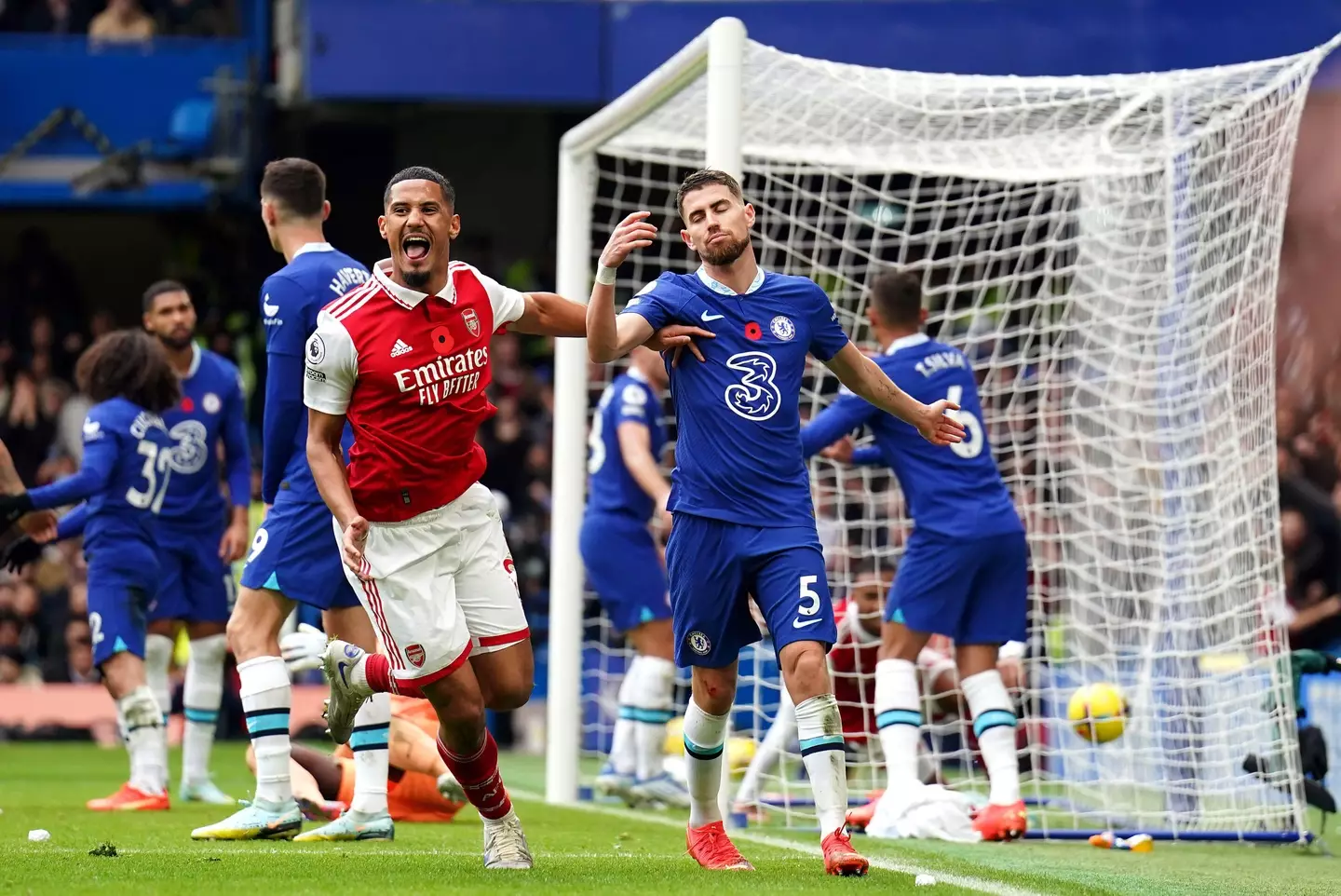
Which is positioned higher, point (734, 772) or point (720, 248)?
point (720, 248)

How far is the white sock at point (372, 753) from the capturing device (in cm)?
719

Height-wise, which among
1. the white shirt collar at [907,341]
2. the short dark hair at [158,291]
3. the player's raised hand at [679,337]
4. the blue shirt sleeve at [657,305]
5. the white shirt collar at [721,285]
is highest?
the short dark hair at [158,291]

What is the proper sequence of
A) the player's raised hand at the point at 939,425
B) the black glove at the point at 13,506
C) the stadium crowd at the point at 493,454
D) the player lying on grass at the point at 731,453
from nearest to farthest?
the player lying on grass at the point at 731,453, the player's raised hand at the point at 939,425, the black glove at the point at 13,506, the stadium crowd at the point at 493,454

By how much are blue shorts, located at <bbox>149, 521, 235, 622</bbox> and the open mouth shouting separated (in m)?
3.92

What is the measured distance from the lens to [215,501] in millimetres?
9594

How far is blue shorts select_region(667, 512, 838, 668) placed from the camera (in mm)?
6027

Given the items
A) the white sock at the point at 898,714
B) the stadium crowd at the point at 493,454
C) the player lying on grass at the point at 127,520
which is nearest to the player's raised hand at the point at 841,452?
the white sock at the point at 898,714

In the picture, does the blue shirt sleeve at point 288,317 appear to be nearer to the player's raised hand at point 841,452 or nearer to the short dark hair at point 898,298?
the player's raised hand at point 841,452

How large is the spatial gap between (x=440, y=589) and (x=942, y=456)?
306 centimetres

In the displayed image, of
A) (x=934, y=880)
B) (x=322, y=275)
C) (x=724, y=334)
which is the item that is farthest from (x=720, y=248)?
(x=934, y=880)

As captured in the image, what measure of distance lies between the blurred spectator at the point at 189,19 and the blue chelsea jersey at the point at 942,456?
40.6 ft

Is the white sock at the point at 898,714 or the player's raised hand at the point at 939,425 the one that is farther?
the white sock at the point at 898,714

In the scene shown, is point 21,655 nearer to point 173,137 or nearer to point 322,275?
point 173,137

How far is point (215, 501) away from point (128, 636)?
0.92m
